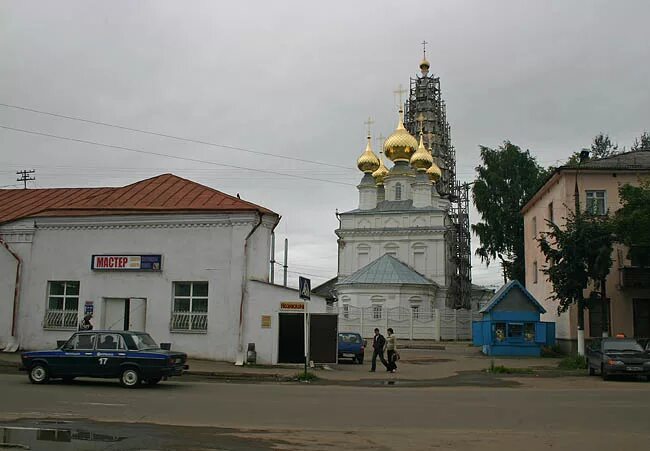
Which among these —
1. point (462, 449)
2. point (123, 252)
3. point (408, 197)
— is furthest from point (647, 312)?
point (408, 197)

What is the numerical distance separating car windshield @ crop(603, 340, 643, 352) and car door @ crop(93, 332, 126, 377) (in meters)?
14.8

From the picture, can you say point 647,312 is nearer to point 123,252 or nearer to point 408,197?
point 123,252

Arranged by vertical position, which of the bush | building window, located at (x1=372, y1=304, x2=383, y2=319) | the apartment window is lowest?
the bush

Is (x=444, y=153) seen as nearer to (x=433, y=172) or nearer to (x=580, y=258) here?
(x=433, y=172)

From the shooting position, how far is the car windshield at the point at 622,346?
70.5 ft

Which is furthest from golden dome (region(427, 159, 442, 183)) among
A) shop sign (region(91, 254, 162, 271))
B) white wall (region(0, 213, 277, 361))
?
shop sign (region(91, 254, 162, 271))

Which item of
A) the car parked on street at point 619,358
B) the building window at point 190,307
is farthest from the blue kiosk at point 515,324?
the building window at point 190,307

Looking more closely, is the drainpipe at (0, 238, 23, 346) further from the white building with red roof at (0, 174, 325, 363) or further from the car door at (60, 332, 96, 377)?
the car door at (60, 332, 96, 377)

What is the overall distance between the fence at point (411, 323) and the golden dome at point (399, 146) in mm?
23835

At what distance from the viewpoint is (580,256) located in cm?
2811

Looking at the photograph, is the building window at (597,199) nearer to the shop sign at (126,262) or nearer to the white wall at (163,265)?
the white wall at (163,265)

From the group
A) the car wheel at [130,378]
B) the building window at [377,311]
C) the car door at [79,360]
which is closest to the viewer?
the car wheel at [130,378]

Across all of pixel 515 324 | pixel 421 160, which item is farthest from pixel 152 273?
pixel 421 160

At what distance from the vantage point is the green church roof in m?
56.0
